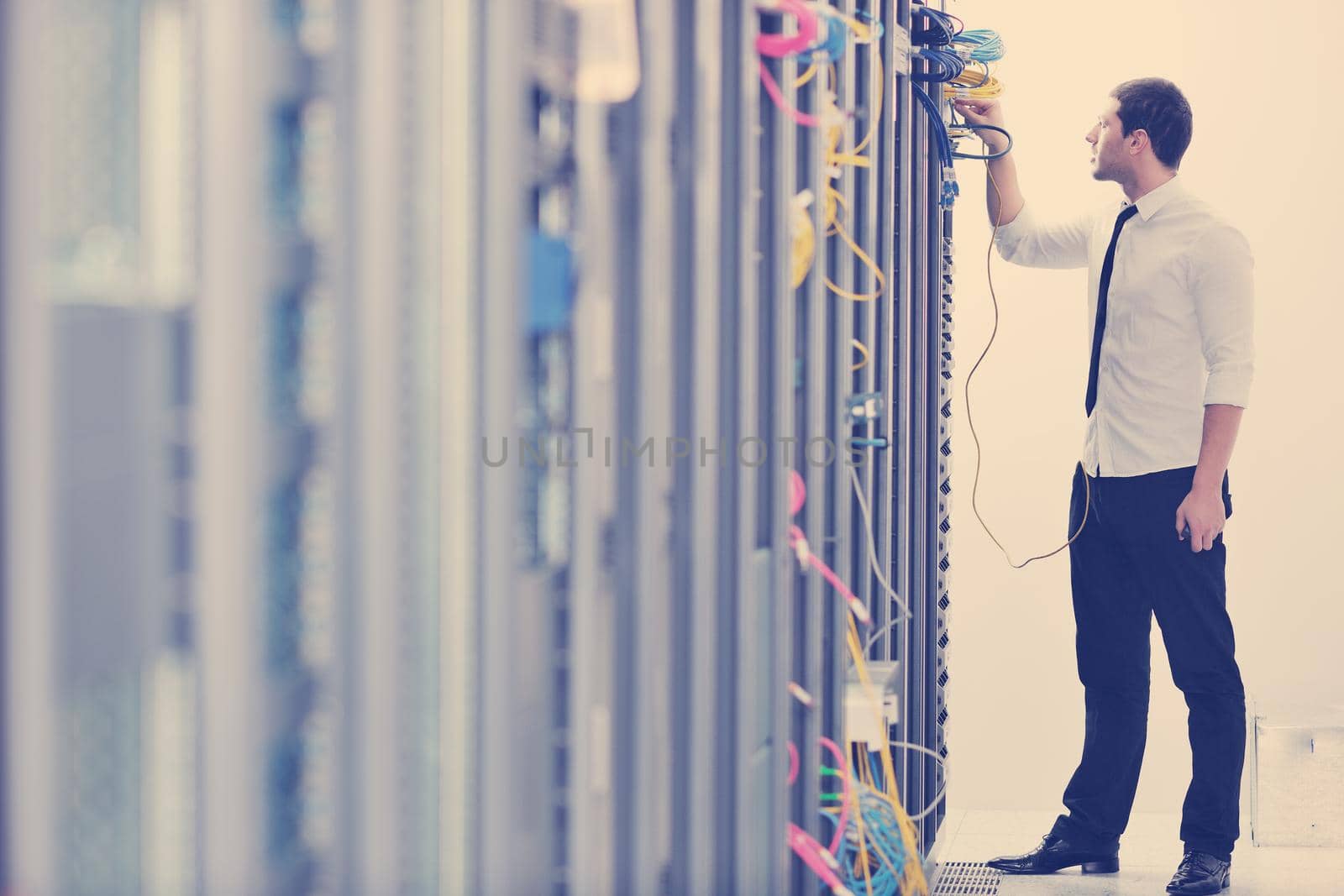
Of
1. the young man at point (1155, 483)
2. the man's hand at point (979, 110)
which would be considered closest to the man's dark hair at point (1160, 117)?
the young man at point (1155, 483)

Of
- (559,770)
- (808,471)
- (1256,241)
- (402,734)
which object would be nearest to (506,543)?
(402,734)

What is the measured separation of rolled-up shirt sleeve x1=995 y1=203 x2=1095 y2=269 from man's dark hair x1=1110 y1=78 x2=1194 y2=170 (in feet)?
0.77

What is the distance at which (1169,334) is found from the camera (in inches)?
107

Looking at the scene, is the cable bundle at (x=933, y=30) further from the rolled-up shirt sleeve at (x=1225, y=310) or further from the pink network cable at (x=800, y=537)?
the pink network cable at (x=800, y=537)

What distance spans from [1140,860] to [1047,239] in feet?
4.43

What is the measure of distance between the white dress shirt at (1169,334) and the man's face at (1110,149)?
Answer: 87 millimetres

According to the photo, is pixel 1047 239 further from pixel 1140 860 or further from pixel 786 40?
pixel 786 40

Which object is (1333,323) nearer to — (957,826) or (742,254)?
(957,826)

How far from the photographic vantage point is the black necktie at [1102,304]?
9.18 ft

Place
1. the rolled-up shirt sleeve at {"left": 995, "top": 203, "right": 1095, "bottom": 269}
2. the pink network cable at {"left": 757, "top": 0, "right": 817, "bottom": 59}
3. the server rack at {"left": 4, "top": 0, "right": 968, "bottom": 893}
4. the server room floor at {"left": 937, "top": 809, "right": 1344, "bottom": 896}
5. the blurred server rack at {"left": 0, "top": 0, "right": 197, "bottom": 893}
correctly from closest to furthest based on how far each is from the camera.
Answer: the blurred server rack at {"left": 0, "top": 0, "right": 197, "bottom": 893}, the server rack at {"left": 4, "top": 0, "right": 968, "bottom": 893}, the pink network cable at {"left": 757, "top": 0, "right": 817, "bottom": 59}, the server room floor at {"left": 937, "top": 809, "right": 1344, "bottom": 896}, the rolled-up shirt sleeve at {"left": 995, "top": 203, "right": 1095, "bottom": 269}

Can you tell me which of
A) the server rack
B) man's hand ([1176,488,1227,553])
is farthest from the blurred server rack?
man's hand ([1176,488,1227,553])

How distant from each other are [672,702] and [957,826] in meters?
2.23

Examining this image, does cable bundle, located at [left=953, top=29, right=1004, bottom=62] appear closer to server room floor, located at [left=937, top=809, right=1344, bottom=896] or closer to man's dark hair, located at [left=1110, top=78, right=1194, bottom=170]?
man's dark hair, located at [left=1110, top=78, right=1194, bottom=170]

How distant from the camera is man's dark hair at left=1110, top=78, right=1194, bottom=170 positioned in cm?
280
